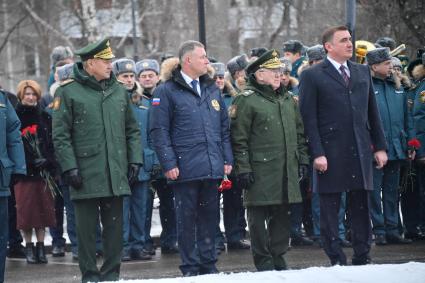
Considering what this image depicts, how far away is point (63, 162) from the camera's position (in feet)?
38.6

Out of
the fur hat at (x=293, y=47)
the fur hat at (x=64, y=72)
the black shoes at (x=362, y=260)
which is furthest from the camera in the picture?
the fur hat at (x=293, y=47)

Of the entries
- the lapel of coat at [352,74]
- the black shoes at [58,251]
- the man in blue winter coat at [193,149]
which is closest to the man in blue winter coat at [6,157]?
the man in blue winter coat at [193,149]

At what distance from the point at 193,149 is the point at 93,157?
3.22ft

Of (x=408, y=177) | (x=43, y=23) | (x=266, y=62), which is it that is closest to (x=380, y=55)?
(x=408, y=177)

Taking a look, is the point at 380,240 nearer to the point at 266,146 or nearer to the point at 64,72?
the point at 266,146

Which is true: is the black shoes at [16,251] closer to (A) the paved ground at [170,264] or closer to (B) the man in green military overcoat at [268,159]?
(A) the paved ground at [170,264]

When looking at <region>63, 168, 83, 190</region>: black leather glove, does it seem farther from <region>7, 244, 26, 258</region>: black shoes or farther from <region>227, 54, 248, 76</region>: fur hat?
<region>227, 54, 248, 76</region>: fur hat

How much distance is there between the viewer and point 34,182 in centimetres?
1574

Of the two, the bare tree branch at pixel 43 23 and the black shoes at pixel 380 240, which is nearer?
the black shoes at pixel 380 240

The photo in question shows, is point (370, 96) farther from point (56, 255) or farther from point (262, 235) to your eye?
point (56, 255)

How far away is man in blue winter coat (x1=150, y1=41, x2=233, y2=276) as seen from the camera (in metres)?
12.2

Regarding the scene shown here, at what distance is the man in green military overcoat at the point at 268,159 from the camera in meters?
12.4

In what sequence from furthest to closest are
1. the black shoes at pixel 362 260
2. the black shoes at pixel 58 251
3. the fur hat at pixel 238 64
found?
Result: the fur hat at pixel 238 64, the black shoes at pixel 58 251, the black shoes at pixel 362 260

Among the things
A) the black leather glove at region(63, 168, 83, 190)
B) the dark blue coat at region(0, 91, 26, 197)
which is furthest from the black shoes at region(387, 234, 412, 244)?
the black leather glove at region(63, 168, 83, 190)
